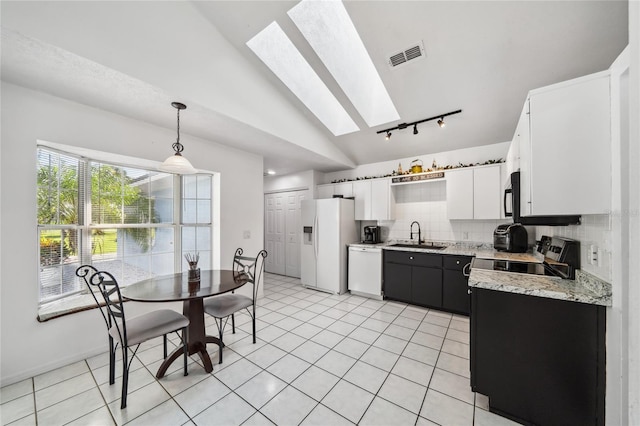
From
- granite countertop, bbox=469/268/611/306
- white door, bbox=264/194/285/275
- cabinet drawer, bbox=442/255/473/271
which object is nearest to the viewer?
granite countertop, bbox=469/268/611/306

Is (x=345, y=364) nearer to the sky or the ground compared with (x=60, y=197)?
nearer to the ground

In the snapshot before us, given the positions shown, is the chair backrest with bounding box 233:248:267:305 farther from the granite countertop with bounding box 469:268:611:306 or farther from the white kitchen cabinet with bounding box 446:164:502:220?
the white kitchen cabinet with bounding box 446:164:502:220

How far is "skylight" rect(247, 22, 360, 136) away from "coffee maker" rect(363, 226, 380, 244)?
1.74 m

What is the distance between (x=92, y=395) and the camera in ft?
6.07

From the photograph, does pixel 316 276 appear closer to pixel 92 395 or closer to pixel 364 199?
pixel 364 199

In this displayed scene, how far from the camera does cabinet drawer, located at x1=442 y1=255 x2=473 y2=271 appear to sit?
324cm

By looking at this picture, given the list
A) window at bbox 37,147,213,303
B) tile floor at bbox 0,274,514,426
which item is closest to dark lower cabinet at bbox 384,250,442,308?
tile floor at bbox 0,274,514,426

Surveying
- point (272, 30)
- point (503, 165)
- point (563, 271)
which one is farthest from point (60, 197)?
point (503, 165)

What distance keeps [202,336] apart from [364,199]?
3238 millimetres

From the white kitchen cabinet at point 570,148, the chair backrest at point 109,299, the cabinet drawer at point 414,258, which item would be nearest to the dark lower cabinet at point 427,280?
the cabinet drawer at point 414,258

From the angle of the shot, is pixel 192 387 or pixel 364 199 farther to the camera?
pixel 364 199

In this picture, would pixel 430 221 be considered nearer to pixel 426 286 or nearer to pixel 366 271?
pixel 426 286

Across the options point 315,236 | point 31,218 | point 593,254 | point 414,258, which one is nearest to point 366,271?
point 414,258

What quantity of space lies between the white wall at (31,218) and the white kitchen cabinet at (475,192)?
406 centimetres
